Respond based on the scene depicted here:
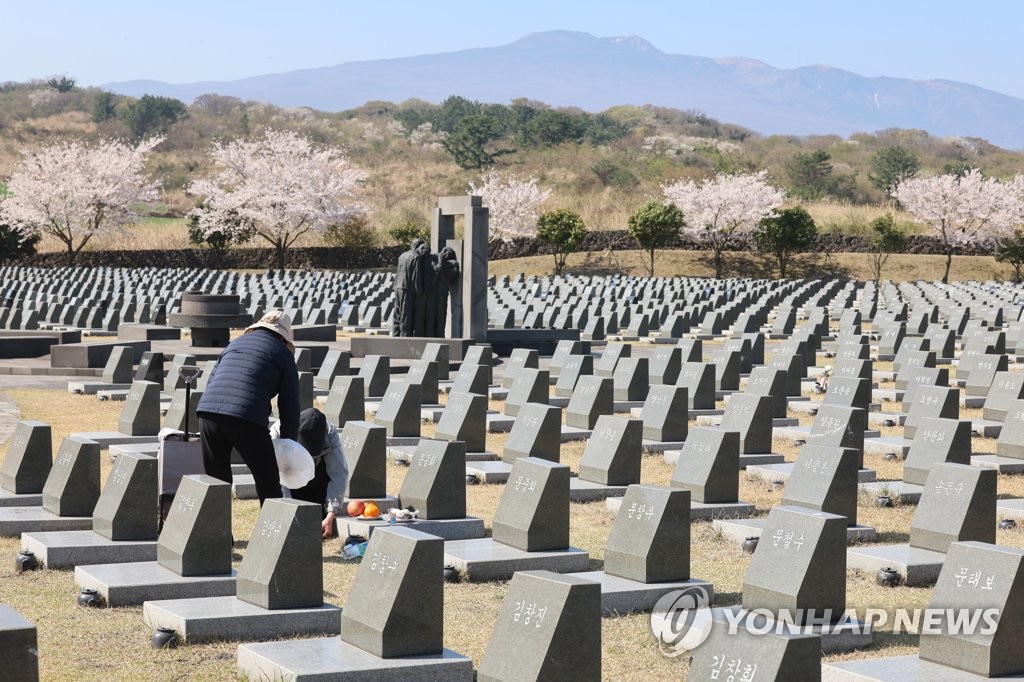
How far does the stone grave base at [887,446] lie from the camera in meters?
13.4

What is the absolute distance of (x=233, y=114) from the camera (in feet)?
433

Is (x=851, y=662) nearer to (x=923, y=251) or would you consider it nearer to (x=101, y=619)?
(x=101, y=619)

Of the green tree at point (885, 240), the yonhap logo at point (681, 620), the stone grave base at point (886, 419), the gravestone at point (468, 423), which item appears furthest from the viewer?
the green tree at point (885, 240)

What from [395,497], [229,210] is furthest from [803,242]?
[395,497]

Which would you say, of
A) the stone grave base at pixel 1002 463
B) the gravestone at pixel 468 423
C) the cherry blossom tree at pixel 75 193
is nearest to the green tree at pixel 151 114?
the cherry blossom tree at pixel 75 193

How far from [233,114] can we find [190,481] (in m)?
129

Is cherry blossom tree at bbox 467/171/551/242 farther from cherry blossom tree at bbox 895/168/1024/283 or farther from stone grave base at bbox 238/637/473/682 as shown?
stone grave base at bbox 238/637/473/682

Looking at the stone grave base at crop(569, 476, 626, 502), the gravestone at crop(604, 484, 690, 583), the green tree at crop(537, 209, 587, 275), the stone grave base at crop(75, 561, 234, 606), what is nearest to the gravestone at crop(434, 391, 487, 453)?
the stone grave base at crop(569, 476, 626, 502)

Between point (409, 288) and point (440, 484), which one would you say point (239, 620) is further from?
point (409, 288)

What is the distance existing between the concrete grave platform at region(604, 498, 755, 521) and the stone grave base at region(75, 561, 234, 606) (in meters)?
3.46

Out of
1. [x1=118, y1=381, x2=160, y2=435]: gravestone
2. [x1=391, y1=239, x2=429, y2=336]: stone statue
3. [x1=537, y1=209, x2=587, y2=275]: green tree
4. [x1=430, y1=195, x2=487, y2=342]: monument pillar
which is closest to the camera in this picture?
[x1=118, y1=381, x2=160, y2=435]: gravestone

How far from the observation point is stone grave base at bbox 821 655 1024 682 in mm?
5891

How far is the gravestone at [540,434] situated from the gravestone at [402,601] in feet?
17.4

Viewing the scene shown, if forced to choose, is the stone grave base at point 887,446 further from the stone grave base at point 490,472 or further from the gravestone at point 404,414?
the gravestone at point 404,414
